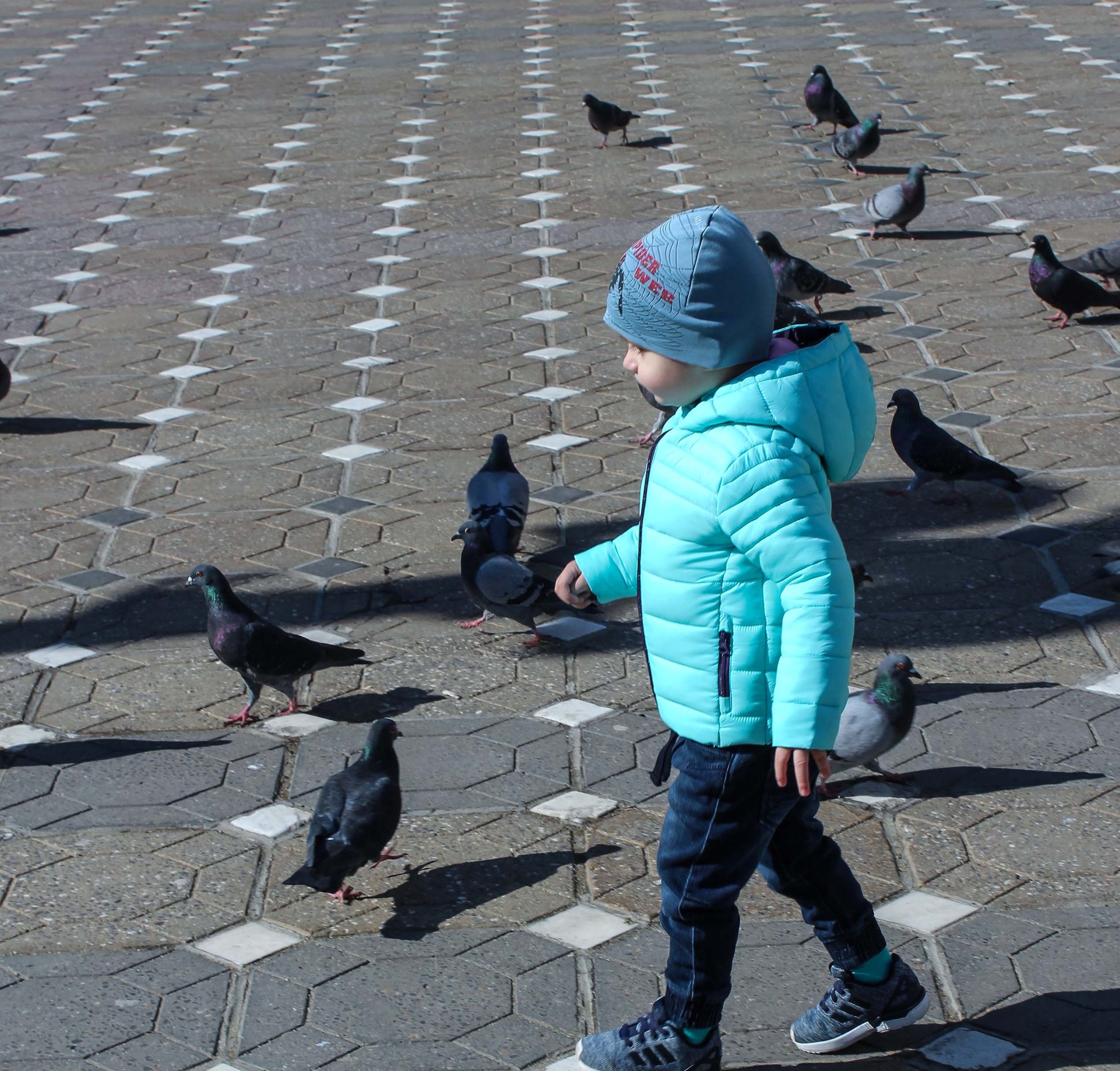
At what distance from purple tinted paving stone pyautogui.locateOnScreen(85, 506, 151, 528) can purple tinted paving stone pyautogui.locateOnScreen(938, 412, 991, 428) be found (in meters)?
3.82

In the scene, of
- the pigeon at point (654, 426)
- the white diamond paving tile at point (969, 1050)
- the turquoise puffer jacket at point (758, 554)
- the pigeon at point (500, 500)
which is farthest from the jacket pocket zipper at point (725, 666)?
the pigeon at point (654, 426)

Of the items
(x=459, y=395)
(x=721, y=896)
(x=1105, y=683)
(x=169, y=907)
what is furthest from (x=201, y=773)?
(x=459, y=395)

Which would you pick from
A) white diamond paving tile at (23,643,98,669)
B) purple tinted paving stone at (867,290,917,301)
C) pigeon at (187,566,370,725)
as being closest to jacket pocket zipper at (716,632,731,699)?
pigeon at (187,566,370,725)

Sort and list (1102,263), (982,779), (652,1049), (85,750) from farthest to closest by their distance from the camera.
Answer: (1102,263) → (85,750) → (982,779) → (652,1049)

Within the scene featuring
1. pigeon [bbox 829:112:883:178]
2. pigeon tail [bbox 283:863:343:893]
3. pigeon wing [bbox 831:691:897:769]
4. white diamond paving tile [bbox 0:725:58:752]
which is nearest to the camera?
pigeon tail [bbox 283:863:343:893]

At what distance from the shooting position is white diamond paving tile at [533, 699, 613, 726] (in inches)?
184

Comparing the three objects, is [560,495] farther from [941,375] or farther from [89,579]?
[941,375]

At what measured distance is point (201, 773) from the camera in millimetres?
4414

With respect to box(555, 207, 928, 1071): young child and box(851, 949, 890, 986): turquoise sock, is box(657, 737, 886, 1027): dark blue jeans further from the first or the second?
box(851, 949, 890, 986): turquoise sock

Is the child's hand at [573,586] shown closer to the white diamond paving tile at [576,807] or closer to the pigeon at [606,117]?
the white diamond paving tile at [576,807]

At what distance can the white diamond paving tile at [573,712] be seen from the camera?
4.68m

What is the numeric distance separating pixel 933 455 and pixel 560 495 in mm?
1628

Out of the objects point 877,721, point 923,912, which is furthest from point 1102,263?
point 923,912

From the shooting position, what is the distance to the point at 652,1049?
2.88m
